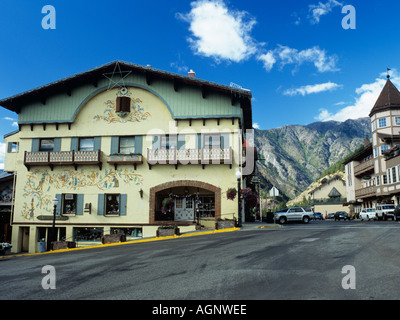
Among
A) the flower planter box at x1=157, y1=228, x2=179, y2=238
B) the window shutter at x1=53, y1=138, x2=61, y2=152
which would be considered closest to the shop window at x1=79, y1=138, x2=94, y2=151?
the window shutter at x1=53, y1=138, x2=61, y2=152

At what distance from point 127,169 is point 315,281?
66.2 feet

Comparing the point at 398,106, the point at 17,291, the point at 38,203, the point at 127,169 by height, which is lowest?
the point at 17,291

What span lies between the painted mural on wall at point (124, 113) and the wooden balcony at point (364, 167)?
139 feet

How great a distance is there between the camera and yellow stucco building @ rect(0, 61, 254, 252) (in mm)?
25141

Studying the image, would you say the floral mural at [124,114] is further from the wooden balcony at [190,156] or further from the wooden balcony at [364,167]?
the wooden balcony at [364,167]

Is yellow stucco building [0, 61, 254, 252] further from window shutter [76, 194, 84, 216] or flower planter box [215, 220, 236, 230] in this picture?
flower planter box [215, 220, 236, 230]

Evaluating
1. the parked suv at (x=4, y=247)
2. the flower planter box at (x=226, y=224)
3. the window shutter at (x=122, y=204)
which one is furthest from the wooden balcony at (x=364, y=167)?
the parked suv at (x=4, y=247)

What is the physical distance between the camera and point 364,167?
58.8m

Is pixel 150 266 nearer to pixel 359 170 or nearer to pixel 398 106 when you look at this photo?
pixel 398 106

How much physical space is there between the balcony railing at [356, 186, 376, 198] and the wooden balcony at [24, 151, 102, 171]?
4374cm

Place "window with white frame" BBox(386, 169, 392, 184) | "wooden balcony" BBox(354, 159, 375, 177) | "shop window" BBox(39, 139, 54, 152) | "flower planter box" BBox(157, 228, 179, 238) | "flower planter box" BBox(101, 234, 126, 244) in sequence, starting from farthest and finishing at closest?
"wooden balcony" BBox(354, 159, 375, 177) → "window with white frame" BBox(386, 169, 392, 184) → "shop window" BBox(39, 139, 54, 152) → "flower planter box" BBox(101, 234, 126, 244) → "flower planter box" BBox(157, 228, 179, 238)

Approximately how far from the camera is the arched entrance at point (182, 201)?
2500 centimetres
